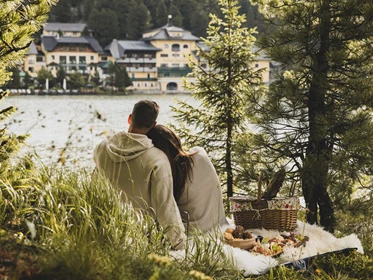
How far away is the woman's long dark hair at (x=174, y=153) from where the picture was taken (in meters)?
2.89

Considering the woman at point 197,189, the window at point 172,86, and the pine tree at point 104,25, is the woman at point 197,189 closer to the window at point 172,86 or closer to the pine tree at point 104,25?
the window at point 172,86

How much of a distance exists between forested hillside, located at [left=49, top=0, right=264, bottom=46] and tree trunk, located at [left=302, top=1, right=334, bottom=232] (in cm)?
6166

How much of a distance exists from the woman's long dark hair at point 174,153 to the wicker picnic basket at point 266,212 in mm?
399

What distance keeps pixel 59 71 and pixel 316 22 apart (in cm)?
6206

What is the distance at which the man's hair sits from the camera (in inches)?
111

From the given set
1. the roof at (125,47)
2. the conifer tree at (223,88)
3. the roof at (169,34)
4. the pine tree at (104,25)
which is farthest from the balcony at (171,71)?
the conifer tree at (223,88)

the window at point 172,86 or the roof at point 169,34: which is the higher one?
the roof at point 169,34

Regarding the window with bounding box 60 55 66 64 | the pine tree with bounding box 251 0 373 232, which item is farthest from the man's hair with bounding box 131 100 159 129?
the window with bounding box 60 55 66 64

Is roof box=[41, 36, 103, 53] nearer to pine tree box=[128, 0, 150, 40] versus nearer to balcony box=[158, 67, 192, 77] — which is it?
pine tree box=[128, 0, 150, 40]

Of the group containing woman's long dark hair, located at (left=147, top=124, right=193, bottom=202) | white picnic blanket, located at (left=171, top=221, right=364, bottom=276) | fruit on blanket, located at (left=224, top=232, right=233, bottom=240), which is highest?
woman's long dark hair, located at (left=147, top=124, right=193, bottom=202)

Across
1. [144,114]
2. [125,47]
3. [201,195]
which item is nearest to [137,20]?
[125,47]

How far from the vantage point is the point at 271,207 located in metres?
3.22

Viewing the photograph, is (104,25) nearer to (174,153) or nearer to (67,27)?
(67,27)

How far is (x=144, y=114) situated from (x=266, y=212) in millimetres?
858
